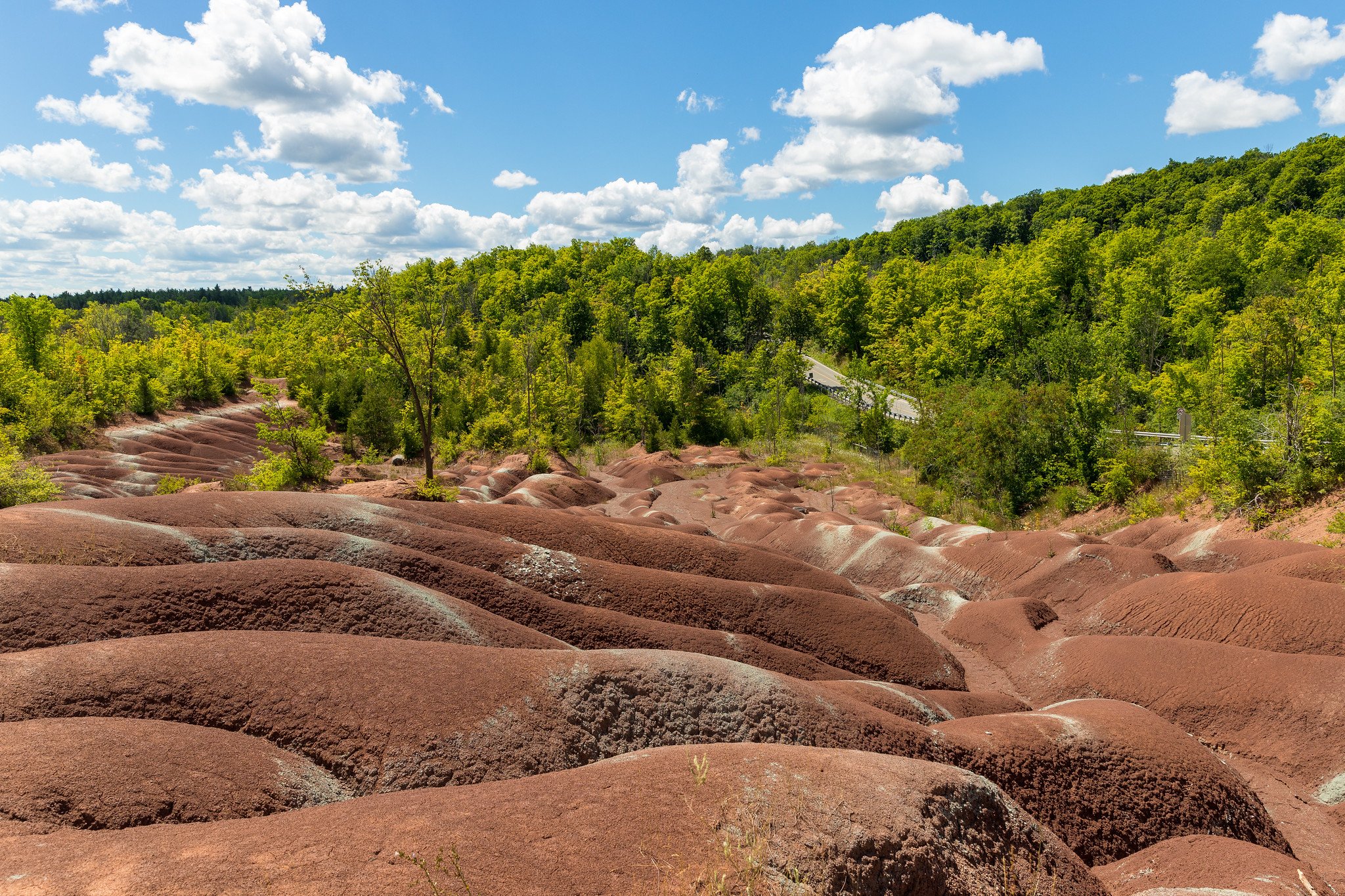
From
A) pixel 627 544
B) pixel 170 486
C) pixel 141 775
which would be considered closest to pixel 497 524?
pixel 627 544

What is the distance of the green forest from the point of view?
37.3m

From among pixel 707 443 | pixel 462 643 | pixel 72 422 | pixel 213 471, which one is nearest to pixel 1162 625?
pixel 462 643

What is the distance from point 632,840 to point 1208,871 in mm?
7748

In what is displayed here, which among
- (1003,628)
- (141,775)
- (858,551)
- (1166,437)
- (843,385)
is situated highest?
(843,385)

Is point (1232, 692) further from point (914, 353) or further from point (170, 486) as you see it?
point (914, 353)

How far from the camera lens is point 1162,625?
18.7 m

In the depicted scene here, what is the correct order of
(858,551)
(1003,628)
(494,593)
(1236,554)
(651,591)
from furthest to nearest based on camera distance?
(858,551)
(1236,554)
(1003,628)
(651,591)
(494,593)

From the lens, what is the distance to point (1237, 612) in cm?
1733

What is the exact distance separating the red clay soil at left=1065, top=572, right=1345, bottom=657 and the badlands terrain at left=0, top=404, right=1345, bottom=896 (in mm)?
72

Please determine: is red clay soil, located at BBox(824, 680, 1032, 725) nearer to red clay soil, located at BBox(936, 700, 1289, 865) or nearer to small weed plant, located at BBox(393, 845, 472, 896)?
red clay soil, located at BBox(936, 700, 1289, 865)

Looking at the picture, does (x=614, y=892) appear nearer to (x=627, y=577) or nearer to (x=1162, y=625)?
(x=627, y=577)

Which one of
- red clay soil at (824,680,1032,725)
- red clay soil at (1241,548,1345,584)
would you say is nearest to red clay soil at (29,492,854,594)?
red clay soil at (824,680,1032,725)

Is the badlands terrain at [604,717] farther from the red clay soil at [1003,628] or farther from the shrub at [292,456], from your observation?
the shrub at [292,456]

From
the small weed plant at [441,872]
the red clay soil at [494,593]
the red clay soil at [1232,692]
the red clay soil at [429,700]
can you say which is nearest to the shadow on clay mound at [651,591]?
the red clay soil at [494,593]
